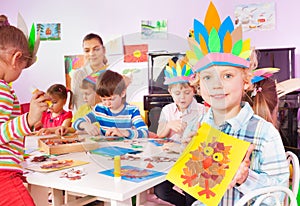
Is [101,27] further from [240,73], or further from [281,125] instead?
[240,73]

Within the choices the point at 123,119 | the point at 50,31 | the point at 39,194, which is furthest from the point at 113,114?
the point at 50,31

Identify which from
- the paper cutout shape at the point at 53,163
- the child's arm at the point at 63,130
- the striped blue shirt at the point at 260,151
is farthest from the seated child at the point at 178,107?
the child's arm at the point at 63,130

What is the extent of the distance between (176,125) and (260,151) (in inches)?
10.5

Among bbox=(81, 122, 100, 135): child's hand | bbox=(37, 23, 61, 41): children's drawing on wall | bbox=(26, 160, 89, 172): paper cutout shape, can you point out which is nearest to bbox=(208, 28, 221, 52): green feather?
bbox=(81, 122, 100, 135): child's hand

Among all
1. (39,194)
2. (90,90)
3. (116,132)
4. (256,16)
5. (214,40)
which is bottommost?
(39,194)

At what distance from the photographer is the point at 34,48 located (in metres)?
1.00

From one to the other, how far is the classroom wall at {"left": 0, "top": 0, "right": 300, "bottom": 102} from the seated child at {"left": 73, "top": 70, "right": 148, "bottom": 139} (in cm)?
231

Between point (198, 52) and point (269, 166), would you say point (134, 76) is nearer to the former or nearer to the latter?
point (198, 52)

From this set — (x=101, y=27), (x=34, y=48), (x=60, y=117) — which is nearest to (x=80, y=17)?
(x=101, y=27)

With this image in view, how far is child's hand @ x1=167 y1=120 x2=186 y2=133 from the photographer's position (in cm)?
73

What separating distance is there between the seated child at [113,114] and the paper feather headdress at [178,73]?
0.30ft

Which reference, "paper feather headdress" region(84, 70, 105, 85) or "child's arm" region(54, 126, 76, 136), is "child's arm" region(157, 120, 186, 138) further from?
"child's arm" region(54, 126, 76, 136)

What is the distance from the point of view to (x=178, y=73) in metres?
0.74

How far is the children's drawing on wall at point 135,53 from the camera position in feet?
2.28
